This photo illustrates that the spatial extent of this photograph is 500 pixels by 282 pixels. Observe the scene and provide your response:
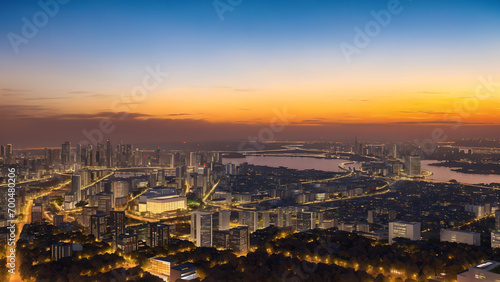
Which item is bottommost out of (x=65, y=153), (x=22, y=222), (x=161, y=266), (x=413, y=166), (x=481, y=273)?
(x=22, y=222)

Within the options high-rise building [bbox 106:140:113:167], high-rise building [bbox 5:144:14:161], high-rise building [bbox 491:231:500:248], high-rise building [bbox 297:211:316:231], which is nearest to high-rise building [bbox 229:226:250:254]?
high-rise building [bbox 297:211:316:231]

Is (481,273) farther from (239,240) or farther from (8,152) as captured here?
(8,152)

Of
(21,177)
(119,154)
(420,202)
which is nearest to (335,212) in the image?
(420,202)

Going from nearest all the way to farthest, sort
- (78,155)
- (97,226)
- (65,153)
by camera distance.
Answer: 1. (97,226)
2. (65,153)
3. (78,155)

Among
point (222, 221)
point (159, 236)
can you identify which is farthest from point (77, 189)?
point (159, 236)

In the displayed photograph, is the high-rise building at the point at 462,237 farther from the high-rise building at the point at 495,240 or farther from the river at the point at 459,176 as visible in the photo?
the river at the point at 459,176

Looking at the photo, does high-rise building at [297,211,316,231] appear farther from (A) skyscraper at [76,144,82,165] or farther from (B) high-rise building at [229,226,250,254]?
(A) skyscraper at [76,144,82,165]

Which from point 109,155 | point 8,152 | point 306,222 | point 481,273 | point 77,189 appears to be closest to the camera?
point 481,273
